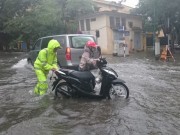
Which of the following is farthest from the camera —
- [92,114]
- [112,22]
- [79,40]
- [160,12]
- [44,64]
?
[112,22]

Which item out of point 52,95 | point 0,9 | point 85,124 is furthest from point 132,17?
point 85,124

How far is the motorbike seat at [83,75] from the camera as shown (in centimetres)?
885

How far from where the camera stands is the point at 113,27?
3600cm

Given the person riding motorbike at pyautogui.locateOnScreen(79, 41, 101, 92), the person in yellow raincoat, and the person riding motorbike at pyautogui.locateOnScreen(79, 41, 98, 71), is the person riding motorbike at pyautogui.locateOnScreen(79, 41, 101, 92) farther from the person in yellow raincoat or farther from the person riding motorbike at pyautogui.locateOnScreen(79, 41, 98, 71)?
the person in yellow raincoat

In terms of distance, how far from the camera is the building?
116ft

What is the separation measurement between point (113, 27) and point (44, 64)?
2705cm

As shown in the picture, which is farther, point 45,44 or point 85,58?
point 45,44

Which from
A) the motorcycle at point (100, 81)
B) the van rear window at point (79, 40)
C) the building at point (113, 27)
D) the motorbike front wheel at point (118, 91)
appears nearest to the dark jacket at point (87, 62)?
the motorcycle at point (100, 81)

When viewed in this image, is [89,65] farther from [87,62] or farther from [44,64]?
[44,64]

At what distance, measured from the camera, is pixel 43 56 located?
9500 mm

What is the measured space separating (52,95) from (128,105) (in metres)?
2.47

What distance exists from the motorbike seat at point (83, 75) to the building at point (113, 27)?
78.6ft

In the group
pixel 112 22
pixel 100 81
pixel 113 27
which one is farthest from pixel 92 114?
pixel 112 22

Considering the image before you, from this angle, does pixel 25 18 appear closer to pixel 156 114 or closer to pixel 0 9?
pixel 0 9
